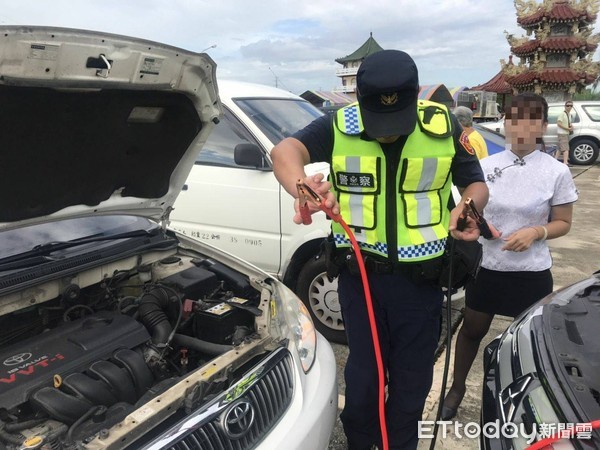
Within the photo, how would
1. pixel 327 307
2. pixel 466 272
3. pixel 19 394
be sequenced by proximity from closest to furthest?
1. pixel 19 394
2. pixel 466 272
3. pixel 327 307

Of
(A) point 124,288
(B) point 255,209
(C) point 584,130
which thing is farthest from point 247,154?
(C) point 584,130

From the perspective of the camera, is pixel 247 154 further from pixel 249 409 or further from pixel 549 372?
pixel 549 372

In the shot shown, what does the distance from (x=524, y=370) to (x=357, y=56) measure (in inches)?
1869

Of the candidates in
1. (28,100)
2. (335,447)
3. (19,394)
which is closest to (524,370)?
(335,447)

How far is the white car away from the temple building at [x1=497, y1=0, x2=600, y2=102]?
2538cm

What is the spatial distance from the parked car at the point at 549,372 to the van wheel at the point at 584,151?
14452 mm

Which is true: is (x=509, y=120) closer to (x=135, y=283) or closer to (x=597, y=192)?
(x=135, y=283)

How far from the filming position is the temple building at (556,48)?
25438 mm

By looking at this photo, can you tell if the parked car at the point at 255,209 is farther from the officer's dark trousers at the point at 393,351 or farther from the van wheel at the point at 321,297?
the officer's dark trousers at the point at 393,351

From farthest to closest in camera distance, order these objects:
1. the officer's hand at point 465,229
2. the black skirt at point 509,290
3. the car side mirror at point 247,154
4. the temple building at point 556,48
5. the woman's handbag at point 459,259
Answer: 1. the temple building at point 556,48
2. the car side mirror at point 247,154
3. the black skirt at point 509,290
4. the woman's handbag at point 459,259
5. the officer's hand at point 465,229

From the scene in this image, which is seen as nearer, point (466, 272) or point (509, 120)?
point (466, 272)

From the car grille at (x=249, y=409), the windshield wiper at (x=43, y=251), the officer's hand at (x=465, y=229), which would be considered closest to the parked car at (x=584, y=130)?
the officer's hand at (x=465, y=229)

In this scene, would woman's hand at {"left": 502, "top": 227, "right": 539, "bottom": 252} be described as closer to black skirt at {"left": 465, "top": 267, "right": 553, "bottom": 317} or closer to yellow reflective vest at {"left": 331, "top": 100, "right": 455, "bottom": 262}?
black skirt at {"left": 465, "top": 267, "right": 553, "bottom": 317}

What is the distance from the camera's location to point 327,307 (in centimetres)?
383
